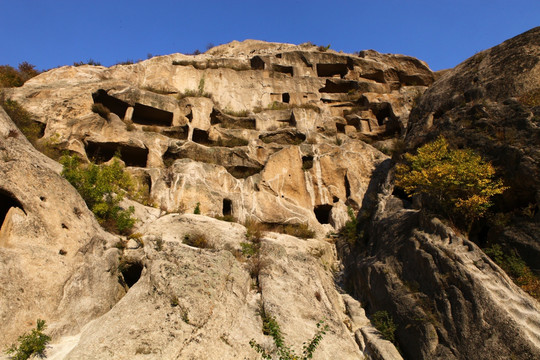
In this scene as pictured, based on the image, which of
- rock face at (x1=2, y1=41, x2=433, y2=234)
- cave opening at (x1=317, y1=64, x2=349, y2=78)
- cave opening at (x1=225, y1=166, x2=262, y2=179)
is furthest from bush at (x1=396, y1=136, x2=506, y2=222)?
cave opening at (x1=317, y1=64, x2=349, y2=78)

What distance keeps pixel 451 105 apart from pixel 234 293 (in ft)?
34.2

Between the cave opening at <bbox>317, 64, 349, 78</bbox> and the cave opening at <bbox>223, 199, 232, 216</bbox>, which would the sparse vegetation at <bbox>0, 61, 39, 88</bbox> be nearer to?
the cave opening at <bbox>223, 199, 232, 216</bbox>

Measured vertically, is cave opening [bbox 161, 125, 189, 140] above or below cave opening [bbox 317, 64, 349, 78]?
below

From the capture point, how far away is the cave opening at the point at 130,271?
8.36m

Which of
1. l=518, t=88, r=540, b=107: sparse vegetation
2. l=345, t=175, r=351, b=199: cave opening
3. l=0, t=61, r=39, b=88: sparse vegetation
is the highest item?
l=0, t=61, r=39, b=88: sparse vegetation

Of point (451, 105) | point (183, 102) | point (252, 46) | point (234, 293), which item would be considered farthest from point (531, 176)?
point (252, 46)

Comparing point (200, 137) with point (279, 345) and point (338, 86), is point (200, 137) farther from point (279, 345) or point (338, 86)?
point (279, 345)

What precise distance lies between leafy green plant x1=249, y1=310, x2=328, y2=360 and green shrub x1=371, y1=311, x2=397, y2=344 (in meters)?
1.62

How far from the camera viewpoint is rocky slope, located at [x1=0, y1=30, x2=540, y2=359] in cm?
647

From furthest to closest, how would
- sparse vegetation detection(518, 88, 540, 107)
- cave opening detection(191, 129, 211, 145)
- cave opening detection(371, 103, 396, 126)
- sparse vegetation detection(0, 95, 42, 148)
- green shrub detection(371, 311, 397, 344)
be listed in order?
cave opening detection(371, 103, 396, 126) < cave opening detection(191, 129, 211, 145) < sparse vegetation detection(0, 95, 42, 148) < sparse vegetation detection(518, 88, 540, 107) < green shrub detection(371, 311, 397, 344)

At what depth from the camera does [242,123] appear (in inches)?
754

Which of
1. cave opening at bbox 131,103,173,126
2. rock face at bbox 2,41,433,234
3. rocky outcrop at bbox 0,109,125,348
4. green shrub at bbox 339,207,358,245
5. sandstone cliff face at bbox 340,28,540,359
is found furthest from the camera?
cave opening at bbox 131,103,173,126

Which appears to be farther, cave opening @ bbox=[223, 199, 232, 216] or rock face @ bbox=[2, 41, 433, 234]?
rock face @ bbox=[2, 41, 433, 234]

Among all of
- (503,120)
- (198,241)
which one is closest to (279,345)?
(198,241)
